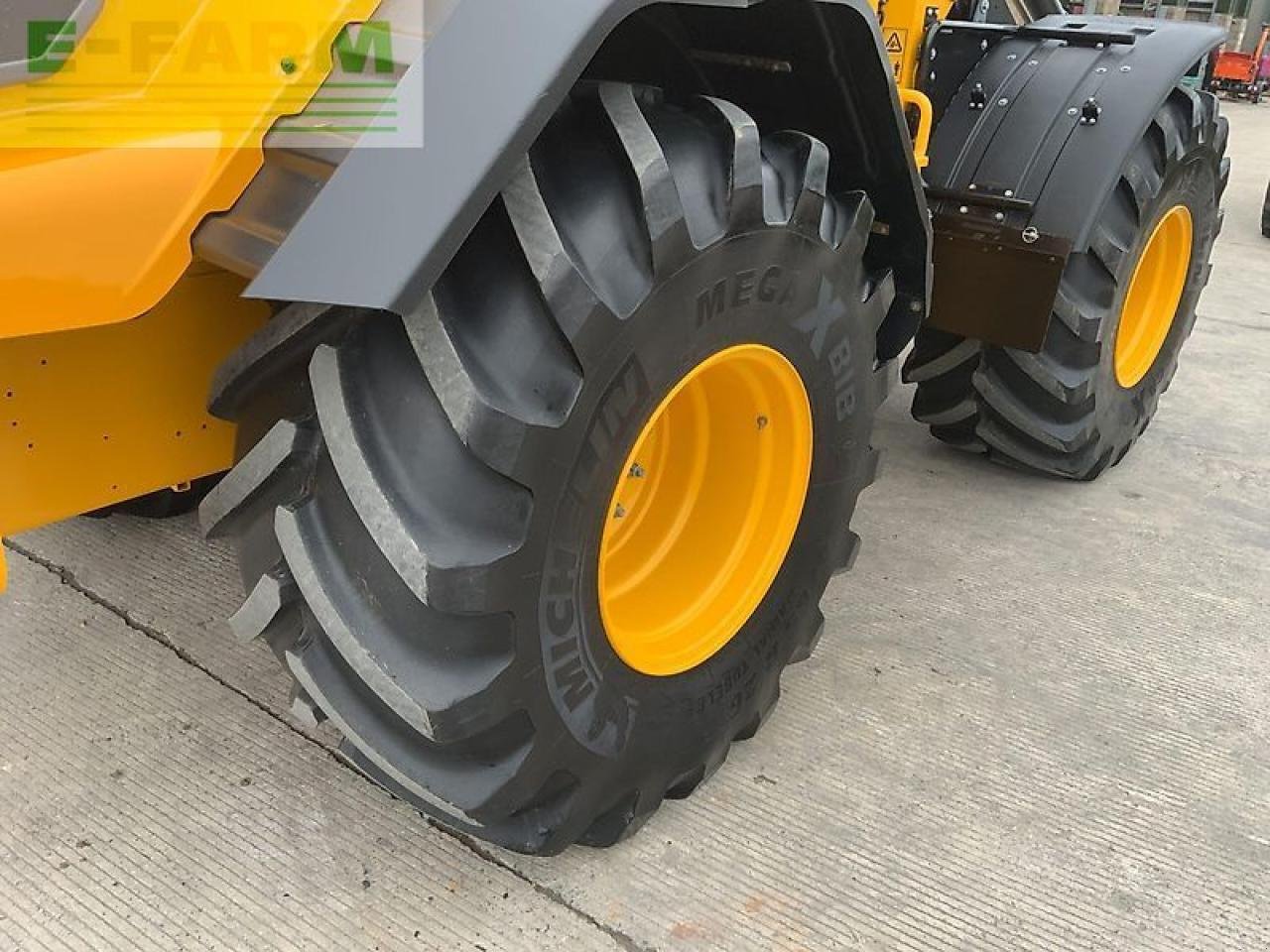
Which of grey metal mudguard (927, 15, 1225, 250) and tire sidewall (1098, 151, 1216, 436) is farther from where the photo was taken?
tire sidewall (1098, 151, 1216, 436)

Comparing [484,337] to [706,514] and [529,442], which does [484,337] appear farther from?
[706,514]

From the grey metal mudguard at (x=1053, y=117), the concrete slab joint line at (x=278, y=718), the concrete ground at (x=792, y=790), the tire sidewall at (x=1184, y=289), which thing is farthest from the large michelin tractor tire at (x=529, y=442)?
the tire sidewall at (x=1184, y=289)

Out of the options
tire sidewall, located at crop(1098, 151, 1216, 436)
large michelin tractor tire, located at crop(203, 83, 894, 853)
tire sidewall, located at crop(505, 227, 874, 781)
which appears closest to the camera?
large michelin tractor tire, located at crop(203, 83, 894, 853)

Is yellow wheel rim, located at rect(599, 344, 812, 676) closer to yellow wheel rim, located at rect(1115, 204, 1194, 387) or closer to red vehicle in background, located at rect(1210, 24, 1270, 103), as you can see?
yellow wheel rim, located at rect(1115, 204, 1194, 387)

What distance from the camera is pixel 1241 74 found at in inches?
600

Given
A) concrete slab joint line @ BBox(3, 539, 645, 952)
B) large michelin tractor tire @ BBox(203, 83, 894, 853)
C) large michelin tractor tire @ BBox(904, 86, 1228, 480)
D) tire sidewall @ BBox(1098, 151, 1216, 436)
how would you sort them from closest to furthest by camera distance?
large michelin tractor tire @ BBox(203, 83, 894, 853), concrete slab joint line @ BBox(3, 539, 645, 952), large michelin tractor tire @ BBox(904, 86, 1228, 480), tire sidewall @ BBox(1098, 151, 1216, 436)

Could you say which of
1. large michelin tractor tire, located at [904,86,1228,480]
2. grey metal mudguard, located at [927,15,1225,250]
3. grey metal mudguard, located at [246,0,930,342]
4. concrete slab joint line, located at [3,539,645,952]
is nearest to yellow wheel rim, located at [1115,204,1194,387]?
large michelin tractor tire, located at [904,86,1228,480]

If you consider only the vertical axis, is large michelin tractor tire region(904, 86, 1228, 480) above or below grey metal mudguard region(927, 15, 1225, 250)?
below

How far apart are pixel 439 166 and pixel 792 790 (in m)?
1.47

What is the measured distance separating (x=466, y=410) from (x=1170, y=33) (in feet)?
8.82

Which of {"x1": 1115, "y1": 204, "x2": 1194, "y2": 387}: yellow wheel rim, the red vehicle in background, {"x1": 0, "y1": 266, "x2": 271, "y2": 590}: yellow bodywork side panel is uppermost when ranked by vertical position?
{"x1": 0, "y1": 266, "x2": 271, "y2": 590}: yellow bodywork side panel

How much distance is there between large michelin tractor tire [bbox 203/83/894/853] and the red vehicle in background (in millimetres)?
16022

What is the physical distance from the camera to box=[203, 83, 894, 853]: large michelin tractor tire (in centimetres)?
138

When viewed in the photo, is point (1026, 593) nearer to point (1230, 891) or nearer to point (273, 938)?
point (1230, 891)
